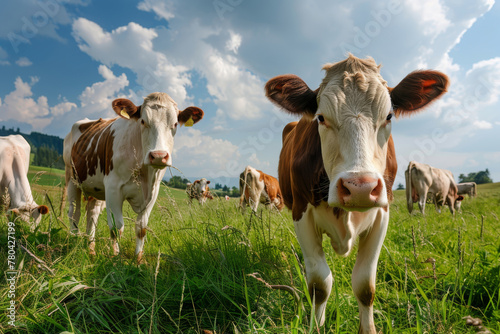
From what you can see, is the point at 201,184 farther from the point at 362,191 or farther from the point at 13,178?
the point at 362,191

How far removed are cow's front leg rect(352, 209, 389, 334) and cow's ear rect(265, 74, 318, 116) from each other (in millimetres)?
1035

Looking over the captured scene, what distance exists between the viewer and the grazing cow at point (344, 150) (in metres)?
2.05

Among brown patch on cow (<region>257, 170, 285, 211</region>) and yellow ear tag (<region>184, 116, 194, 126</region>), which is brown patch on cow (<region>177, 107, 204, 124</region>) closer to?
yellow ear tag (<region>184, 116, 194, 126</region>)

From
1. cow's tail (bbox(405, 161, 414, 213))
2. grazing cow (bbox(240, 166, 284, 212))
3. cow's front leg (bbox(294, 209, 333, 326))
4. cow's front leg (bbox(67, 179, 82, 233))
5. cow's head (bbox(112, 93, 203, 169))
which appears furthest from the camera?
cow's tail (bbox(405, 161, 414, 213))

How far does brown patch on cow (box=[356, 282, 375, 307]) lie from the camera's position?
2340 millimetres

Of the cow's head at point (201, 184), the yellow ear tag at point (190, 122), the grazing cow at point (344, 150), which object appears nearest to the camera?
the grazing cow at point (344, 150)

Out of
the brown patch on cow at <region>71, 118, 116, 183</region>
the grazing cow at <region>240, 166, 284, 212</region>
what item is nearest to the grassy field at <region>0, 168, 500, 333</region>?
the brown patch on cow at <region>71, 118, 116, 183</region>

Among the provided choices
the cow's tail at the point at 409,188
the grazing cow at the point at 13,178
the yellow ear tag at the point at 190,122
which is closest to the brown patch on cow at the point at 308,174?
the yellow ear tag at the point at 190,122

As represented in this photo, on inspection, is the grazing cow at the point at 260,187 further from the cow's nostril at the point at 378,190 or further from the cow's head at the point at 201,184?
the cow's nostril at the point at 378,190

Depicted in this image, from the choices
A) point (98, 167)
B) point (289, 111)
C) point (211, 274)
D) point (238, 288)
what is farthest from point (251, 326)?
point (98, 167)

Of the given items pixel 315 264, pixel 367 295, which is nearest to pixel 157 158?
pixel 315 264

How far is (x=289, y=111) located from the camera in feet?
8.59

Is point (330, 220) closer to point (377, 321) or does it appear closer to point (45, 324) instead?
point (377, 321)

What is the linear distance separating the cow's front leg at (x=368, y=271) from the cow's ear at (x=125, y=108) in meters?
3.65
